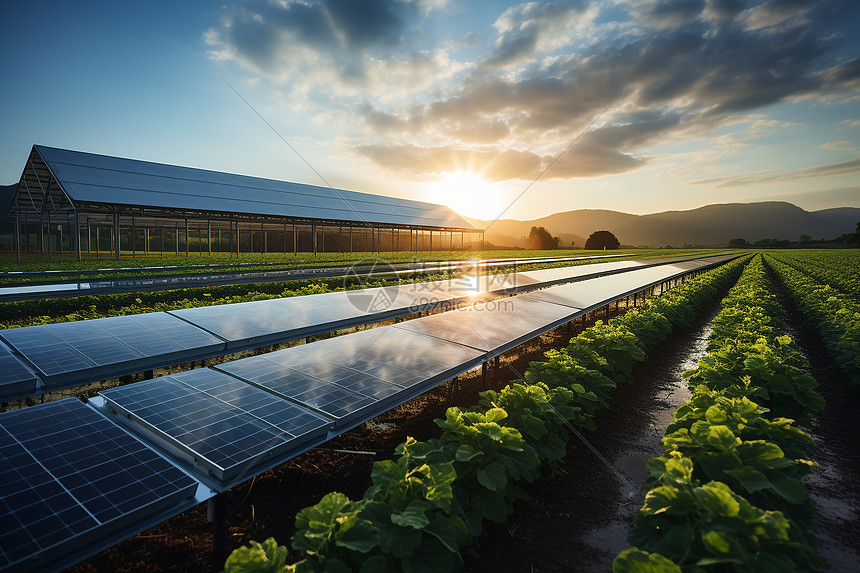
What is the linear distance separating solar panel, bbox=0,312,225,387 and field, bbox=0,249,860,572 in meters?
1.65

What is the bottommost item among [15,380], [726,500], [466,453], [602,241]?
[466,453]

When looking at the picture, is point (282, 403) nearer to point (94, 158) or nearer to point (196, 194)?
point (196, 194)

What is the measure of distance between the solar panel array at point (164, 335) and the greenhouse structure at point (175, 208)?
21401mm

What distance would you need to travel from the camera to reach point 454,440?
3348 mm

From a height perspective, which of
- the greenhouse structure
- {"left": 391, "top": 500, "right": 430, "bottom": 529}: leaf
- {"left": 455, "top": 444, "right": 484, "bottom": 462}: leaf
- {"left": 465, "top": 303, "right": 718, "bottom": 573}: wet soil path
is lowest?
{"left": 465, "top": 303, "right": 718, "bottom": 573}: wet soil path

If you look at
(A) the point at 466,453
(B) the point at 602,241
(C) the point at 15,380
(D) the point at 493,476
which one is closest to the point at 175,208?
(C) the point at 15,380

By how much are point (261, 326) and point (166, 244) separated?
188 feet

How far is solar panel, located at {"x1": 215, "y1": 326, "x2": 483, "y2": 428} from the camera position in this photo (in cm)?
355

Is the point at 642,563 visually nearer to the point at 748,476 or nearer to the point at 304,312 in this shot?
the point at 748,476

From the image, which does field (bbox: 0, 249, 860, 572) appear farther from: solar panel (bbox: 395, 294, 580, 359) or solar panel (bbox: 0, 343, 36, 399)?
solar panel (bbox: 0, 343, 36, 399)

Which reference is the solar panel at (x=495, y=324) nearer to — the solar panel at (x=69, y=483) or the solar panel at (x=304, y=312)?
the solar panel at (x=304, y=312)

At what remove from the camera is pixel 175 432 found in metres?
2.85

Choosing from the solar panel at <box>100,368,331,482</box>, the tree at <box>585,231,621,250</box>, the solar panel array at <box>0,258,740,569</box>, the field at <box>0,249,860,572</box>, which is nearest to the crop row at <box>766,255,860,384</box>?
the field at <box>0,249,860,572</box>

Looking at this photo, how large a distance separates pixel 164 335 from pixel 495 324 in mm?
5197
